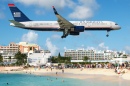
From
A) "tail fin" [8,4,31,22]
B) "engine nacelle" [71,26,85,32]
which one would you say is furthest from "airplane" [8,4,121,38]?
"tail fin" [8,4,31,22]

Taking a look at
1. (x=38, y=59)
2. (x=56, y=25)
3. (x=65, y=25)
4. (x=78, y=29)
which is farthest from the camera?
(x=38, y=59)

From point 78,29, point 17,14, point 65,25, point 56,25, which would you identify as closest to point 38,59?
point 17,14

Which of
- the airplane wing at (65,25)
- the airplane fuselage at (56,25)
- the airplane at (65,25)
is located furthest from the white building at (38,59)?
the airplane wing at (65,25)

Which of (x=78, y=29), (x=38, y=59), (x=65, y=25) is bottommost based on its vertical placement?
(x=38, y=59)

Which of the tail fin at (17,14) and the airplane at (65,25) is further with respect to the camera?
the tail fin at (17,14)

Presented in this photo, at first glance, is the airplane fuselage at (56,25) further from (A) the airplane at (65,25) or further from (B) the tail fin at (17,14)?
(B) the tail fin at (17,14)

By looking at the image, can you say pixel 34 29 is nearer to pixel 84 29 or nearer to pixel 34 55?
pixel 84 29

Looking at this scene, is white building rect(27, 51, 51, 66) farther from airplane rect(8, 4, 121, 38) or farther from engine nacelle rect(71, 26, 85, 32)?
engine nacelle rect(71, 26, 85, 32)

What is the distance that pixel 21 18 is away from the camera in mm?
50562

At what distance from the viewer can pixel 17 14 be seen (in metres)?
51.8

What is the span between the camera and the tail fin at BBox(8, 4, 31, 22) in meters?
50.3

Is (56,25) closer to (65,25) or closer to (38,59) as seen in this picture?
(65,25)

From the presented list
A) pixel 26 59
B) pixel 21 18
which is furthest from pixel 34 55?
pixel 21 18

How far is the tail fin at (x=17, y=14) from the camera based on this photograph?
5028 centimetres
